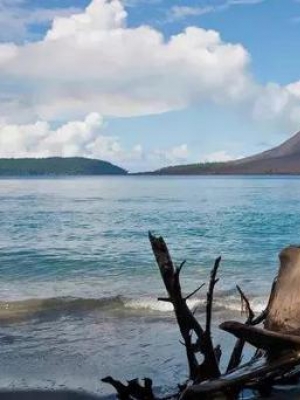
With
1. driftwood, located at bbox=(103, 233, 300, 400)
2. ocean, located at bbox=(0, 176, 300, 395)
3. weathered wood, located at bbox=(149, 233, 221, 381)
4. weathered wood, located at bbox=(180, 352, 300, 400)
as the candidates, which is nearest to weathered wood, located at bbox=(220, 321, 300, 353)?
driftwood, located at bbox=(103, 233, 300, 400)

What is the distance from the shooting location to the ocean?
1009cm

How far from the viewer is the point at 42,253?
27.3m

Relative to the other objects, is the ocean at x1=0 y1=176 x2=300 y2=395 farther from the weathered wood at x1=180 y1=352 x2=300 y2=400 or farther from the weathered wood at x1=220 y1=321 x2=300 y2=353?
the weathered wood at x1=220 y1=321 x2=300 y2=353

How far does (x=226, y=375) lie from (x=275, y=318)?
2.53ft

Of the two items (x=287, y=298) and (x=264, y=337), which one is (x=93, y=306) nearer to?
(x=287, y=298)

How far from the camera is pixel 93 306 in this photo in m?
15.7

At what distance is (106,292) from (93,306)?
7.65 feet

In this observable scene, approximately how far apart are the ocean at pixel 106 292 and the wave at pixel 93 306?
2cm

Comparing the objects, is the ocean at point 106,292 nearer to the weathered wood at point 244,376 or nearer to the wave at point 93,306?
the wave at point 93,306

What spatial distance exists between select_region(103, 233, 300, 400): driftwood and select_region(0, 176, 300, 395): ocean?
7.85 ft

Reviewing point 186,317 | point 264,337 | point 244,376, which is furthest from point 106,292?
point 264,337

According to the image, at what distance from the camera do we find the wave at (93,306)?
14.8m

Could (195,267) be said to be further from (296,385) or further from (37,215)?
(37,215)

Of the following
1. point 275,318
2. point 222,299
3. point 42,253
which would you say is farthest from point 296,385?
point 42,253
